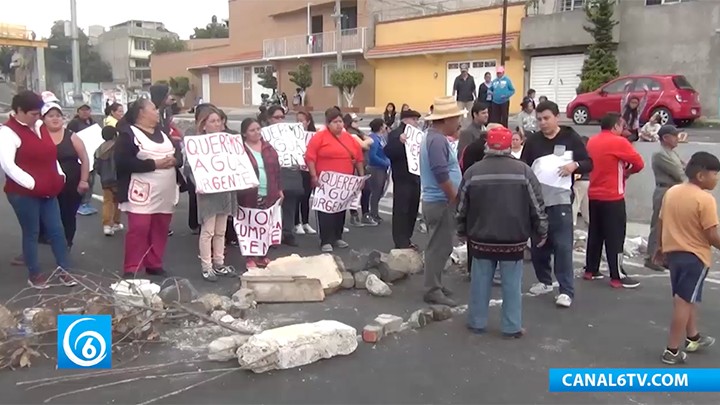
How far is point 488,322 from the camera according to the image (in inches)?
249

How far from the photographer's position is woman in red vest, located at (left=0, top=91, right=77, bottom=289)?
679 centimetres

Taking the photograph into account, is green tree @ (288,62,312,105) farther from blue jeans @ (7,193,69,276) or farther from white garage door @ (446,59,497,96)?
blue jeans @ (7,193,69,276)

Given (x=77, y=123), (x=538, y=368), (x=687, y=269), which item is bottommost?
(x=538, y=368)

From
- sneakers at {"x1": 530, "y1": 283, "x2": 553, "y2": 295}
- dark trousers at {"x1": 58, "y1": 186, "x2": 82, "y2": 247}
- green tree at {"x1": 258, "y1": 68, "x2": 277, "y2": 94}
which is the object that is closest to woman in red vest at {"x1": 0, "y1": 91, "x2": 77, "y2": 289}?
dark trousers at {"x1": 58, "y1": 186, "x2": 82, "y2": 247}

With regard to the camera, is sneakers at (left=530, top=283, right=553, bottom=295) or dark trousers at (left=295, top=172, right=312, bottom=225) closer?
sneakers at (left=530, top=283, right=553, bottom=295)

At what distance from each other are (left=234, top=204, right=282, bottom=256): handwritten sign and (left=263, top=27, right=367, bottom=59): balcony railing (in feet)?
113

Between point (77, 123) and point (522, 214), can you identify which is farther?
point (77, 123)

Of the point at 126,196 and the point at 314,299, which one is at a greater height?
the point at 126,196

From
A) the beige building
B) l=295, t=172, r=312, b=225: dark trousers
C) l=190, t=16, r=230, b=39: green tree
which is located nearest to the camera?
l=295, t=172, r=312, b=225: dark trousers

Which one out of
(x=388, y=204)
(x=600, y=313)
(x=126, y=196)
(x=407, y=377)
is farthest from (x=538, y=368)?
(x=388, y=204)

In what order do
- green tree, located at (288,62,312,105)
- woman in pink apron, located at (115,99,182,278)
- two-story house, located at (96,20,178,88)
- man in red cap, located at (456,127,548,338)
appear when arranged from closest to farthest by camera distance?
1. man in red cap, located at (456,127,548,338)
2. woman in pink apron, located at (115,99,182,278)
3. green tree, located at (288,62,312,105)
4. two-story house, located at (96,20,178,88)

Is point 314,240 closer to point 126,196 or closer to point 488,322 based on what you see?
point 126,196

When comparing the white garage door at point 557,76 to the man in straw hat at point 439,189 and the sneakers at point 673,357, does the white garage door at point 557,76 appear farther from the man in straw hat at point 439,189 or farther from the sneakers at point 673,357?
the sneakers at point 673,357

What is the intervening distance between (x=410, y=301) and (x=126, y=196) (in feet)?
10.2
